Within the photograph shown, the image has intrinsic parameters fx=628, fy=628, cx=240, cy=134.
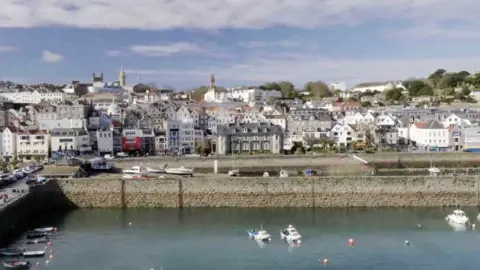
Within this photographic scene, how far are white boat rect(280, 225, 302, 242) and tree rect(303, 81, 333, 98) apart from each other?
6693 cm

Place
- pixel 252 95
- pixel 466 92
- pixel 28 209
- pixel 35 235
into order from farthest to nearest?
pixel 252 95
pixel 466 92
pixel 28 209
pixel 35 235

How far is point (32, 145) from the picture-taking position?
1479 inches

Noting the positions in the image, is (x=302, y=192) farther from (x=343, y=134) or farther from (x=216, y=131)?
(x=343, y=134)

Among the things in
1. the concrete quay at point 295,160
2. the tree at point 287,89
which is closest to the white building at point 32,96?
the tree at point 287,89

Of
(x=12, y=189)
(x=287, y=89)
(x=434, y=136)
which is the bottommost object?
(x=12, y=189)

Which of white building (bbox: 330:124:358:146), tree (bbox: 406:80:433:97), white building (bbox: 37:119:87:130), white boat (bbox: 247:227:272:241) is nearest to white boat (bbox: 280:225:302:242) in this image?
white boat (bbox: 247:227:272:241)

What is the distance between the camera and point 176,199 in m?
23.6

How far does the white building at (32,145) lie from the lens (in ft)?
123

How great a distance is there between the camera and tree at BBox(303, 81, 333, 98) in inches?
3415

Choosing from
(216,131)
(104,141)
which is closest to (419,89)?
(216,131)

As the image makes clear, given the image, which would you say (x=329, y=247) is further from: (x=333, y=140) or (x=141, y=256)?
(x=333, y=140)

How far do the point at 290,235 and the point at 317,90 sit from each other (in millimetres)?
71186

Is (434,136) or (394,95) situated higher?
(394,95)

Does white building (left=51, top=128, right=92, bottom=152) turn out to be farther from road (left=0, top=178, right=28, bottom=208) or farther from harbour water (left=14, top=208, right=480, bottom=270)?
harbour water (left=14, top=208, right=480, bottom=270)
